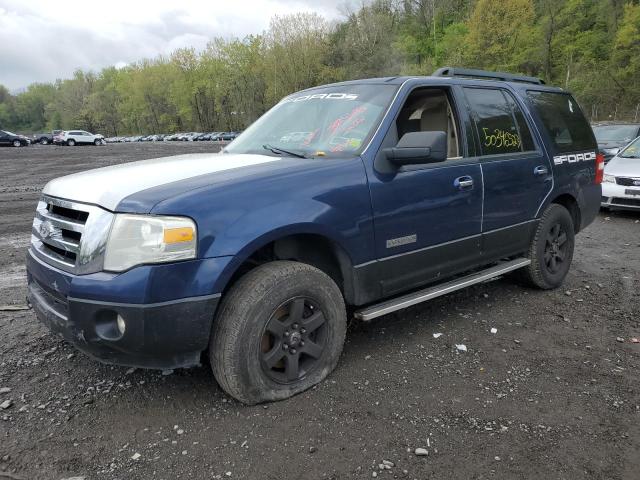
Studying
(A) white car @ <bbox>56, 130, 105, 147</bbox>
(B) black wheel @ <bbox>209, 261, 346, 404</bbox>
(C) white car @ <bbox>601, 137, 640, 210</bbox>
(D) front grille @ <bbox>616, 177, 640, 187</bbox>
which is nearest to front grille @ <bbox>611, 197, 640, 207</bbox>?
(C) white car @ <bbox>601, 137, 640, 210</bbox>

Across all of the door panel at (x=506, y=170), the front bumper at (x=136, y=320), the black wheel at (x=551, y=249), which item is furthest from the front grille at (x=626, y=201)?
the front bumper at (x=136, y=320)

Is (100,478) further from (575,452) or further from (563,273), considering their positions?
(563,273)

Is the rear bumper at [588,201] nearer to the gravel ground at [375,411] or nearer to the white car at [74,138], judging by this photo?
the gravel ground at [375,411]

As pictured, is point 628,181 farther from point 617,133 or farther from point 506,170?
point 506,170

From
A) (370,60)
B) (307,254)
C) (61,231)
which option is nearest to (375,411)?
(307,254)

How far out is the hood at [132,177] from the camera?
8.83ft

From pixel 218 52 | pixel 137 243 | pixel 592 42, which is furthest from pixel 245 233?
pixel 218 52

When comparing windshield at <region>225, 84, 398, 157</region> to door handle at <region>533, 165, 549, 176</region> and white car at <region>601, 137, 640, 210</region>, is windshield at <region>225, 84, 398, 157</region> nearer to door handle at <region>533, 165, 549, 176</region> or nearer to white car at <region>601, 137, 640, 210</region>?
door handle at <region>533, 165, 549, 176</region>

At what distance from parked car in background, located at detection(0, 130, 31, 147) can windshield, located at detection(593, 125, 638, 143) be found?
46842 millimetres

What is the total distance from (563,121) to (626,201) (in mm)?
4812

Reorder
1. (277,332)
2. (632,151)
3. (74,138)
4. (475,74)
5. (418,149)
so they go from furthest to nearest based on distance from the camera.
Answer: (74,138)
(632,151)
(475,74)
(418,149)
(277,332)

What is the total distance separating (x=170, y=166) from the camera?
3256 millimetres

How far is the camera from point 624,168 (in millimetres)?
8930

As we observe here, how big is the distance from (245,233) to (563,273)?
12.4ft
